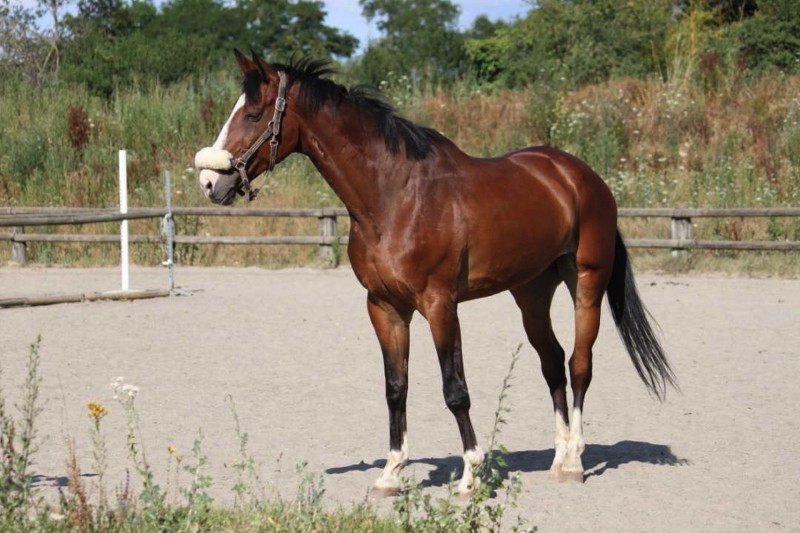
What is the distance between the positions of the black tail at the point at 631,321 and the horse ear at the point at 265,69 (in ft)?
7.93

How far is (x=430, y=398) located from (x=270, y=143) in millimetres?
3006

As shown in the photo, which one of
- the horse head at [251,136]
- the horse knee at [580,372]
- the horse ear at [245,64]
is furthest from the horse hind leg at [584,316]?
the horse ear at [245,64]

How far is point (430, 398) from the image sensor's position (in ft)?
24.3

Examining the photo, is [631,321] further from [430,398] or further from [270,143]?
[270,143]

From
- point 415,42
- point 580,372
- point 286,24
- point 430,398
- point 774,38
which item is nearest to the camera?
point 580,372

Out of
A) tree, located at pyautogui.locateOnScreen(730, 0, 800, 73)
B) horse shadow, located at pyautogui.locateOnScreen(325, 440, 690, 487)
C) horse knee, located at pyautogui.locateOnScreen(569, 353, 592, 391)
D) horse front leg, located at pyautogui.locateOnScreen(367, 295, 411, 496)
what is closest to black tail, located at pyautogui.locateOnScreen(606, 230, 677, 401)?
horse shadow, located at pyautogui.locateOnScreen(325, 440, 690, 487)

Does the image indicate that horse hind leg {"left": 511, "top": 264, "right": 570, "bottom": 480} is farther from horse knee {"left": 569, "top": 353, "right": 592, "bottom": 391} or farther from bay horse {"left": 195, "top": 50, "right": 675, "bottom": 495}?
bay horse {"left": 195, "top": 50, "right": 675, "bottom": 495}

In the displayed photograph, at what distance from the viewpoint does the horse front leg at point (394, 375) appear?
17.0ft

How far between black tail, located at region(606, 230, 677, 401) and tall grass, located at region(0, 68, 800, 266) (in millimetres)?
10078

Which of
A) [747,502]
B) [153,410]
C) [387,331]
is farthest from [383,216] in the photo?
[153,410]

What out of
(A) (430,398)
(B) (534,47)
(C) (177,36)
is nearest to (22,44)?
(C) (177,36)

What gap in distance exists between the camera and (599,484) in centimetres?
543

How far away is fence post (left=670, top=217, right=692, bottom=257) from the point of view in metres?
15.2

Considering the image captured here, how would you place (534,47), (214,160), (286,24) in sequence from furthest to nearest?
(286,24)
(534,47)
(214,160)
